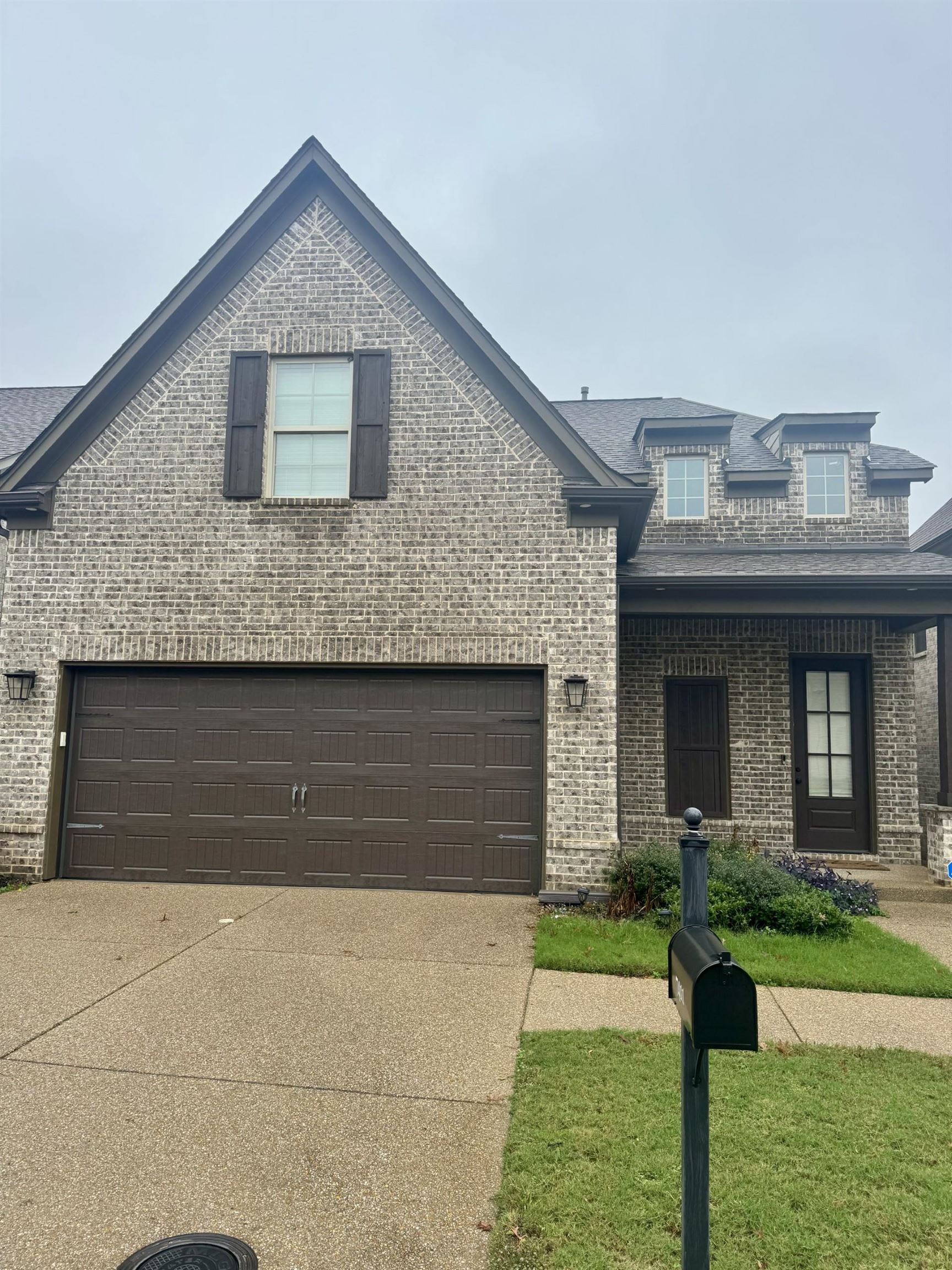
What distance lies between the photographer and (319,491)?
9.57m

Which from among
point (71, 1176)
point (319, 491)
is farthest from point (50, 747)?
point (71, 1176)

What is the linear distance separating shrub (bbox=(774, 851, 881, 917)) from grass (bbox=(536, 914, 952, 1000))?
697mm

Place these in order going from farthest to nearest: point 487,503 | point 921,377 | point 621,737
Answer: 1. point 921,377
2. point 621,737
3. point 487,503

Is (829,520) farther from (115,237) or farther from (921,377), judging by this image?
(115,237)

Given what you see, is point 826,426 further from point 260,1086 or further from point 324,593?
point 260,1086

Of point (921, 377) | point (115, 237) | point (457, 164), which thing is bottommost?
point (921, 377)

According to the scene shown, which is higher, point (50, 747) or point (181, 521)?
point (181, 521)

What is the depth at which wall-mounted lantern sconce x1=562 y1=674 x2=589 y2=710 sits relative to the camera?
8719mm

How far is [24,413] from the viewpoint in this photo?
47.8 ft

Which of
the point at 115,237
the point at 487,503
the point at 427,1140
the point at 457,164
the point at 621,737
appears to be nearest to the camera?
the point at 427,1140

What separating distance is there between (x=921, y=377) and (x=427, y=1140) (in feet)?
255

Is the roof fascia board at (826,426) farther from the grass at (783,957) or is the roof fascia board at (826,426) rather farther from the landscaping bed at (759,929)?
the grass at (783,957)

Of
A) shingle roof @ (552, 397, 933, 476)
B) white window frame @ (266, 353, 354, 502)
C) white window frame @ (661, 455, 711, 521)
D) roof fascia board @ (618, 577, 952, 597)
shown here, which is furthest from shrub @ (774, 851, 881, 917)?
white window frame @ (266, 353, 354, 502)

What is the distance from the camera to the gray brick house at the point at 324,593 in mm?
8969
